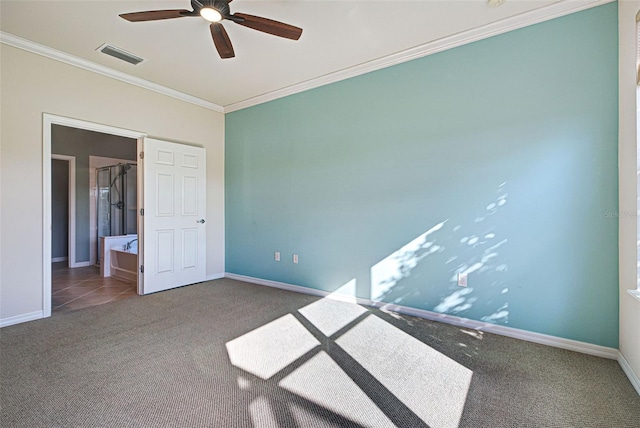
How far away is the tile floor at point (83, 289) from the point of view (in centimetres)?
344

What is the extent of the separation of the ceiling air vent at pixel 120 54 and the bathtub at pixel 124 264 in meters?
2.61

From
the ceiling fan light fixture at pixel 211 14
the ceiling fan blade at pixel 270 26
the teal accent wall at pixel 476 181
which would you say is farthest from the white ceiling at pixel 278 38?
the ceiling fan light fixture at pixel 211 14

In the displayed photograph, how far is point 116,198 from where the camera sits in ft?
20.1

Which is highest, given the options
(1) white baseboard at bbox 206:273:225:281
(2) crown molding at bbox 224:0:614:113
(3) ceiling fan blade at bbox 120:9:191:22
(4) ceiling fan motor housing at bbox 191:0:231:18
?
(2) crown molding at bbox 224:0:614:113

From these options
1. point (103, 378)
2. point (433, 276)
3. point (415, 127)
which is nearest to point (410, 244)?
point (433, 276)

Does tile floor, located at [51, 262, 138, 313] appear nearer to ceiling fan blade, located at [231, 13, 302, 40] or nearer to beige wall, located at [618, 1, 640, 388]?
ceiling fan blade, located at [231, 13, 302, 40]

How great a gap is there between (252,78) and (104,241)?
12.1ft

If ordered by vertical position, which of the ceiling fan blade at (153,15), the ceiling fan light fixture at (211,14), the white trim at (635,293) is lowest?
the white trim at (635,293)

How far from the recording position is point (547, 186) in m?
2.40

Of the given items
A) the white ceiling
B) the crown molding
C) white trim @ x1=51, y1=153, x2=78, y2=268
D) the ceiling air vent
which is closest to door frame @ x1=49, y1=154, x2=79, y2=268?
white trim @ x1=51, y1=153, x2=78, y2=268

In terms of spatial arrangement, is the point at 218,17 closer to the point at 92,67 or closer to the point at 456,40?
the point at 456,40

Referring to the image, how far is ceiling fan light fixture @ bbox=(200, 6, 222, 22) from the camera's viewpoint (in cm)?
190

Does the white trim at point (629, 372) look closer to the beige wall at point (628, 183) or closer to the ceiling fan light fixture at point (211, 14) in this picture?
the beige wall at point (628, 183)

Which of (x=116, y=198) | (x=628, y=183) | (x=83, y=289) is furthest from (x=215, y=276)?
(x=628, y=183)
